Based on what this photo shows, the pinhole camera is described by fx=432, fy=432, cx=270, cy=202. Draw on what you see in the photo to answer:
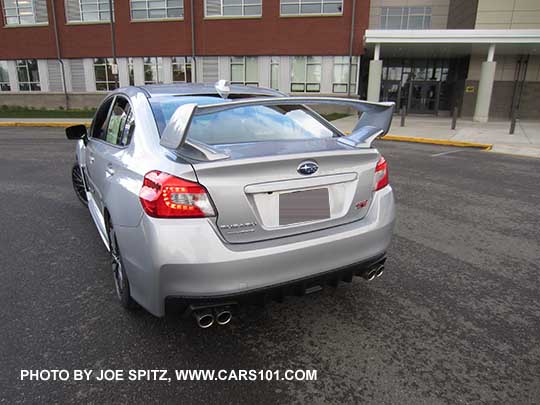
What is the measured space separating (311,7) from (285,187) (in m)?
25.5

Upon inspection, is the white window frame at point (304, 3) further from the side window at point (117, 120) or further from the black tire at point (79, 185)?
the side window at point (117, 120)

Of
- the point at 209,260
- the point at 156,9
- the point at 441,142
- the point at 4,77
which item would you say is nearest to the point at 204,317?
the point at 209,260

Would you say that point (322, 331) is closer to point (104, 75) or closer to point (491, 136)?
point (491, 136)

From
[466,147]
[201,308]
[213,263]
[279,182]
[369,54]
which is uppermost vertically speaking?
Answer: [369,54]

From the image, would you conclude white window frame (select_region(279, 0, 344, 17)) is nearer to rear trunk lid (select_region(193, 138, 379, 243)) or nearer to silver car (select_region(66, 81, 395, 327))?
silver car (select_region(66, 81, 395, 327))

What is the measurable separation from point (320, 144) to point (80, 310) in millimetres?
2079

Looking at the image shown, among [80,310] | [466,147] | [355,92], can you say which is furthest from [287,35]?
[80,310]

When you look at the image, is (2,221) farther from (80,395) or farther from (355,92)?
(355,92)

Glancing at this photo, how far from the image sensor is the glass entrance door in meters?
28.9

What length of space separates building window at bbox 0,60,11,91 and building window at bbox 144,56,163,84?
10616 millimetres

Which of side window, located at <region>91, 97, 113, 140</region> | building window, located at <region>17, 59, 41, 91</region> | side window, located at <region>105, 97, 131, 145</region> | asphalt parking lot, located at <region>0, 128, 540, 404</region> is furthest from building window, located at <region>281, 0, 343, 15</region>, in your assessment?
side window, located at <region>105, 97, 131, 145</region>

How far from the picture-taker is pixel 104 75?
94.0 feet

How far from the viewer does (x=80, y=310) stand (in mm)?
3119

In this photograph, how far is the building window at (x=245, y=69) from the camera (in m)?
26.7
